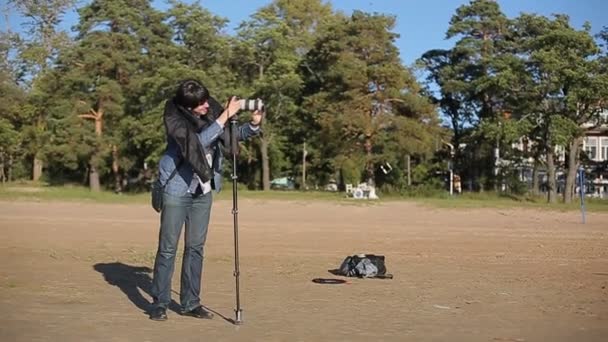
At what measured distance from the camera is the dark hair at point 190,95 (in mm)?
6383

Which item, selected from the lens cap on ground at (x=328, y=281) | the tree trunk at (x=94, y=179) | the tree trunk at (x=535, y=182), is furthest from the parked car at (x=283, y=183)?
the lens cap on ground at (x=328, y=281)

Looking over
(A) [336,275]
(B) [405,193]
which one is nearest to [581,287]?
(A) [336,275]

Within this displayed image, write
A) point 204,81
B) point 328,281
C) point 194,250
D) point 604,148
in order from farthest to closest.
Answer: point 604,148 < point 204,81 < point 328,281 < point 194,250

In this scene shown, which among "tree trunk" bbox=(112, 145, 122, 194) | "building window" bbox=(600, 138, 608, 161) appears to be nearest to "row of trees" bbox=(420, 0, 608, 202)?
"building window" bbox=(600, 138, 608, 161)

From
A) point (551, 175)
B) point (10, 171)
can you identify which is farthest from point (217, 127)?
point (10, 171)

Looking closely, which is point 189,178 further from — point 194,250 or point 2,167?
point 2,167

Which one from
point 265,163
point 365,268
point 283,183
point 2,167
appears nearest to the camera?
point 365,268

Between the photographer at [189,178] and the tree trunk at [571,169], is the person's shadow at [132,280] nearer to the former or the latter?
the photographer at [189,178]

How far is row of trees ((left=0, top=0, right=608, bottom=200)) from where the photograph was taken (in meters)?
43.3

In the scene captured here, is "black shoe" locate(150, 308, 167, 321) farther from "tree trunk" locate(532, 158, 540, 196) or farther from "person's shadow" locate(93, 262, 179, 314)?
"tree trunk" locate(532, 158, 540, 196)

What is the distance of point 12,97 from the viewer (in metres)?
45.4

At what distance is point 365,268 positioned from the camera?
9086mm

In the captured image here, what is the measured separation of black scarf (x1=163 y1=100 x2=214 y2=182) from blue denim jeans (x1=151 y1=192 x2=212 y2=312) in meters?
0.31

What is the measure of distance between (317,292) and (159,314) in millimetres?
2102
